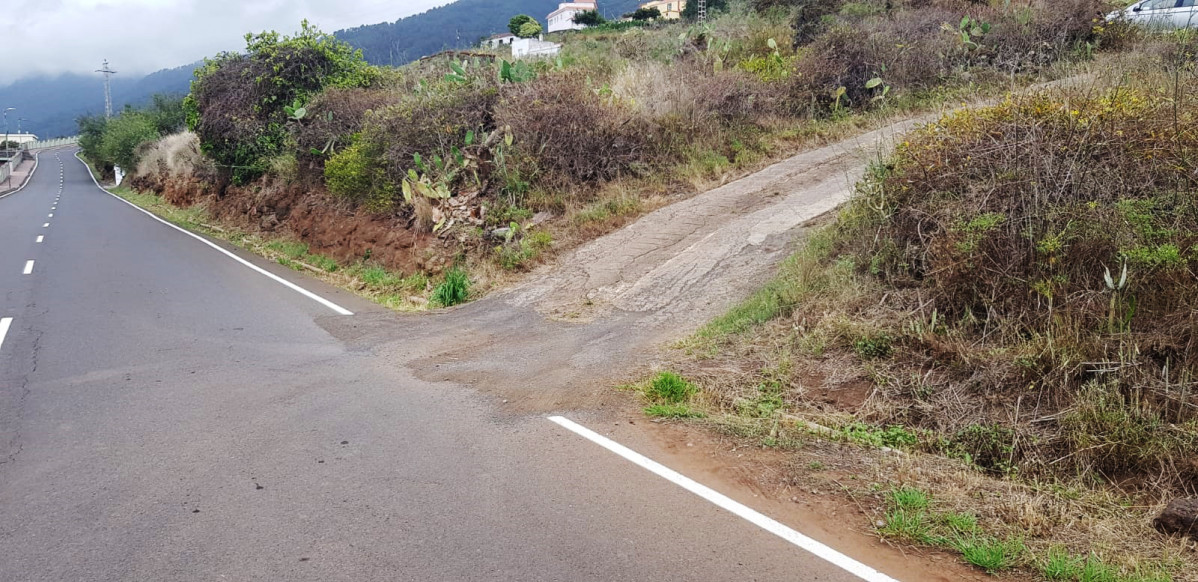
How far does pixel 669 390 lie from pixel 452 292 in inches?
223

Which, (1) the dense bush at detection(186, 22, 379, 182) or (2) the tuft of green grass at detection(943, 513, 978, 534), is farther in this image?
(1) the dense bush at detection(186, 22, 379, 182)

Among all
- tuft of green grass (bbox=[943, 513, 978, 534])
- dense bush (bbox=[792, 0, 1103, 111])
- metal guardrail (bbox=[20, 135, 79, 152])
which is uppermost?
metal guardrail (bbox=[20, 135, 79, 152])

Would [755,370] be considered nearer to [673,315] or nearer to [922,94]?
[673,315]

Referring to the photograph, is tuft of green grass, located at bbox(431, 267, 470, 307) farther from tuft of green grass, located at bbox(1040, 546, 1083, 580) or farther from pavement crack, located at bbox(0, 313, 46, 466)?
tuft of green grass, located at bbox(1040, 546, 1083, 580)

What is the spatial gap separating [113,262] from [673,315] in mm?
13194

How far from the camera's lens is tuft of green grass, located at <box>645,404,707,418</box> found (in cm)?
627

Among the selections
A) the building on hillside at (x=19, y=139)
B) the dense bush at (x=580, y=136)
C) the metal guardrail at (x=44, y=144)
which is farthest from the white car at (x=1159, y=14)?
the building on hillside at (x=19, y=139)

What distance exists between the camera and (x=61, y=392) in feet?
23.5

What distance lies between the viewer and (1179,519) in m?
4.33

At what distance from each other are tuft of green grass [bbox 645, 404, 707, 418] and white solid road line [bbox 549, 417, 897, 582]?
61 centimetres

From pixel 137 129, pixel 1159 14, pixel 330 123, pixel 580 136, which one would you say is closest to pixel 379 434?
pixel 580 136

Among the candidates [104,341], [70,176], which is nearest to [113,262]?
[104,341]

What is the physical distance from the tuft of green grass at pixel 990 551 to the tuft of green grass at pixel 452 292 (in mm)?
8368

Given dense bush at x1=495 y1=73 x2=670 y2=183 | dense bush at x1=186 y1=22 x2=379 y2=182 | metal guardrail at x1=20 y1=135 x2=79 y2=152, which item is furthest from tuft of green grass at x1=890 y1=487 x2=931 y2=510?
metal guardrail at x1=20 y1=135 x2=79 y2=152
